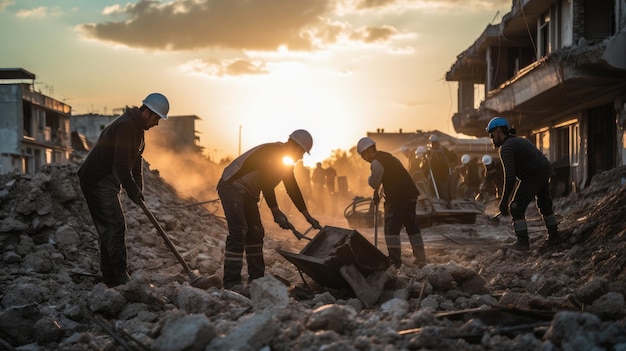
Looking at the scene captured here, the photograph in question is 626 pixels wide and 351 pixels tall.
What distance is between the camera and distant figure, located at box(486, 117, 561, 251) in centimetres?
837

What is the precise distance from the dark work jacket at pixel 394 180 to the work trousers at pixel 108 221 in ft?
11.2

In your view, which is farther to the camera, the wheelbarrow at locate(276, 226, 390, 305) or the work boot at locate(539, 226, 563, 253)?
the work boot at locate(539, 226, 563, 253)

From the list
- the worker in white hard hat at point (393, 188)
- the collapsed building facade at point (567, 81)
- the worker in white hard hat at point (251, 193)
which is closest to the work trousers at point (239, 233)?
the worker in white hard hat at point (251, 193)

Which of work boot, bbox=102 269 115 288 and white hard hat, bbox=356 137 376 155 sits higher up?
white hard hat, bbox=356 137 376 155

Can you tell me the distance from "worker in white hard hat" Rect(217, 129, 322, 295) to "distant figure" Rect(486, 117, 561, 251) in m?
2.82

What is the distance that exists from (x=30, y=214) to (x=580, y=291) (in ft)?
22.4

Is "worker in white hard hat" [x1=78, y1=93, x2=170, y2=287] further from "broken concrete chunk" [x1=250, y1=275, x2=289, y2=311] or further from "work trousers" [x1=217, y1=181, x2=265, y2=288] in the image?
"broken concrete chunk" [x1=250, y1=275, x2=289, y2=311]

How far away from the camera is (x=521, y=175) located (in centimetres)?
853

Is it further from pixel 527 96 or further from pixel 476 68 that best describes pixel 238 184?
pixel 476 68

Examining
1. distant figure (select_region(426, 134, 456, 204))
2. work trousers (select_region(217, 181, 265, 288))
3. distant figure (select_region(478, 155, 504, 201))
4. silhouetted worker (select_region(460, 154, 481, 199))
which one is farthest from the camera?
silhouetted worker (select_region(460, 154, 481, 199))

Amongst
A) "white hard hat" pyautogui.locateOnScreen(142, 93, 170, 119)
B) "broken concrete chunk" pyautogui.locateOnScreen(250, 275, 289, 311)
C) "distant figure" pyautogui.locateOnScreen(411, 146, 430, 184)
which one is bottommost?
"broken concrete chunk" pyautogui.locateOnScreen(250, 275, 289, 311)

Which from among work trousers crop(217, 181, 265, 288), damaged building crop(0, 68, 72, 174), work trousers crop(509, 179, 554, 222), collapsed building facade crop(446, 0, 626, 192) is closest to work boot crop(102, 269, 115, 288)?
work trousers crop(217, 181, 265, 288)

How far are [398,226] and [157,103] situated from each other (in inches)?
137

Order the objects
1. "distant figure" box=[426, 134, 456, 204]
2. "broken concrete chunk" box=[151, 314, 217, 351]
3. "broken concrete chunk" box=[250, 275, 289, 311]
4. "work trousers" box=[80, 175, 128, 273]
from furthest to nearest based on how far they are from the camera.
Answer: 1. "distant figure" box=[426, 134, 456, 204]
2. "work trousers" box=[80, 175, 128, 273]
3. "broken concrete chunk" box=[250, 275, 289, 311]
4. "broken concrete chunk" box=[151, 314, 217, 351]
